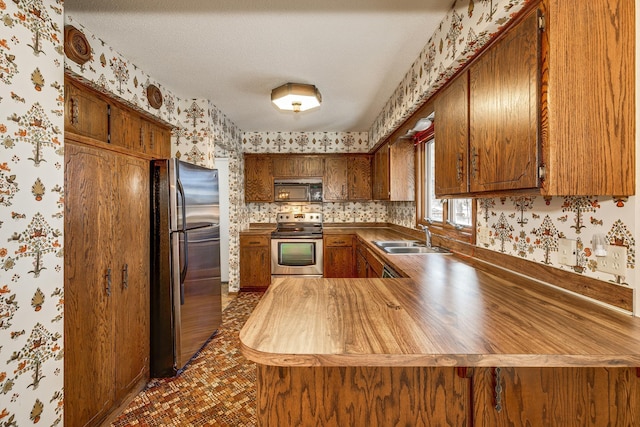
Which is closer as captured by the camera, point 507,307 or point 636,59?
point 636,59

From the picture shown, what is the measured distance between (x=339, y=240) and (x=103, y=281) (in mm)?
2958

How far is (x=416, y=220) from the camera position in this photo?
3447 mm

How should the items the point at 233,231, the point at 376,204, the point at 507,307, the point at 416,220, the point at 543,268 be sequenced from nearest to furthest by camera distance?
1. the point at 507,307
2. the point at 543,268
3. the point at 416,220
4. the point at 233,231
5. the point at 376,204

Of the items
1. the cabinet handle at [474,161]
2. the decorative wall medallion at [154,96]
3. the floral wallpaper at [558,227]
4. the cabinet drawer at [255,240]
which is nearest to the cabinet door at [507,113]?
the cabinet handle at [474,161]

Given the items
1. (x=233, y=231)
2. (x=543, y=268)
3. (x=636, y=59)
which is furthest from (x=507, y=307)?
(x=233, y=231)

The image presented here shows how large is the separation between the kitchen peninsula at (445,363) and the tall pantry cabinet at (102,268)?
131 centimetres

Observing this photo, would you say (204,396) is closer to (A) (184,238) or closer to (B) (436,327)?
(A) (184,238)

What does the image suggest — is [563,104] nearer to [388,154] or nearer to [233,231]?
[388,154]

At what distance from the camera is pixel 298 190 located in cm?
467

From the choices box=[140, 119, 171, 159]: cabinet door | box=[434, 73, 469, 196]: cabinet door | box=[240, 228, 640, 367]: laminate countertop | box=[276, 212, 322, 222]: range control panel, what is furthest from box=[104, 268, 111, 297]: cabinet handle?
box=[276, 212, 322, 222]: range control panel

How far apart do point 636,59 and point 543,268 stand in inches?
35.4

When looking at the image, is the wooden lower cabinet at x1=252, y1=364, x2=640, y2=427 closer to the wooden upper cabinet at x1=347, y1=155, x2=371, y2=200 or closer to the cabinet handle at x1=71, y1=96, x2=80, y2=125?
the cabinet handle at x1=71, y1=96, x2=80, y2=125

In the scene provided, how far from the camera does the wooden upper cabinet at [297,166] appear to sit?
4648 millimetres

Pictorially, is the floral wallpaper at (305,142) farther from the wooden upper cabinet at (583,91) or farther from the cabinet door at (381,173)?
the wooden upper cabinet at (583,91)
